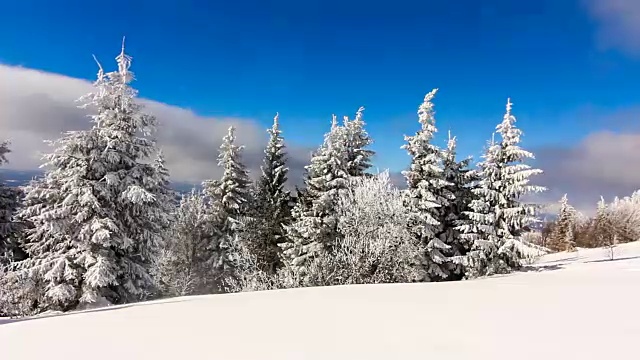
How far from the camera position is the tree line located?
16.1 meters

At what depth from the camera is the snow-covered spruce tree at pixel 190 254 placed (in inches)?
1053

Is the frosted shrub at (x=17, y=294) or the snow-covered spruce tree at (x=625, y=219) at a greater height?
the snow-covered spruce tree at (x=625, y=219)

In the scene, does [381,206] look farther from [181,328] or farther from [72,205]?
[181,328]

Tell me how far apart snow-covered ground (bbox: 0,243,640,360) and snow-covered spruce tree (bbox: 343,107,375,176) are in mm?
17429

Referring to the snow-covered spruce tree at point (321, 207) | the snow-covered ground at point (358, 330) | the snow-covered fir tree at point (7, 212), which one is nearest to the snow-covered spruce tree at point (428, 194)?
the snow-covered spruce tree at point (321, 207)

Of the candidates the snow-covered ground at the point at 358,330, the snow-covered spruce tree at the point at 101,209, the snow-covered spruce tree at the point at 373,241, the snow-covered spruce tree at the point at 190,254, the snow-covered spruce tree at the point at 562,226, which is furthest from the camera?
the snow-covered spruce tree at the point at 562,226

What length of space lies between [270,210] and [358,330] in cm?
2265

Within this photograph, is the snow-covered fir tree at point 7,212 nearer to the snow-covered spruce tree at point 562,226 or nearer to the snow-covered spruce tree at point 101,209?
the snow-covered spruce tree at point 101,209

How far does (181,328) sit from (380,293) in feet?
15.8

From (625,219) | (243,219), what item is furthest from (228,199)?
(625,219)

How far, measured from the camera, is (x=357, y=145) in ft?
85.7

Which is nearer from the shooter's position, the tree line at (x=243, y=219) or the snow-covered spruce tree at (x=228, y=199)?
the tree line at (x=243, y=219)

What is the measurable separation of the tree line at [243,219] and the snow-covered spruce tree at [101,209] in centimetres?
5

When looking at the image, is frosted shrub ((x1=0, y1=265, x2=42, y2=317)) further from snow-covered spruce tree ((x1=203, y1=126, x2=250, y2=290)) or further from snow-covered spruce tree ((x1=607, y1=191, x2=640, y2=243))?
snow-covered spruce tree ((x1=607, y1=191, x2=640, y2=243))
